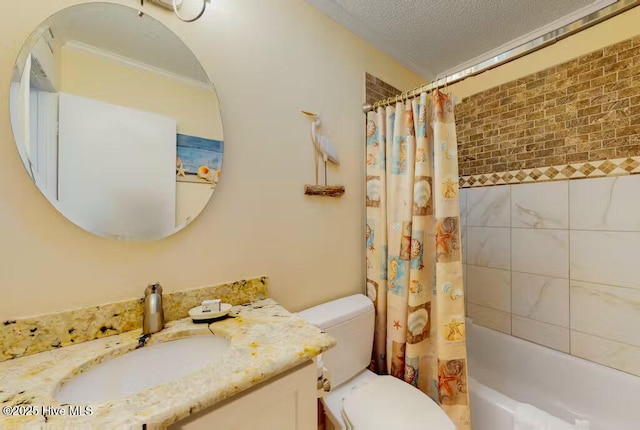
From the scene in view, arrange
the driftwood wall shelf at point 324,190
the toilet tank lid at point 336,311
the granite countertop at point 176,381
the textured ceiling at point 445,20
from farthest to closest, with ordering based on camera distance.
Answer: the textured ceiling at point 445,20 < the driftwood wall shelf at point 324,190 < the toilet tank lid at point 336,311 < the granite countertop at point 176,381

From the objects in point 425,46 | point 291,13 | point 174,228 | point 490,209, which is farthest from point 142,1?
point 490,209

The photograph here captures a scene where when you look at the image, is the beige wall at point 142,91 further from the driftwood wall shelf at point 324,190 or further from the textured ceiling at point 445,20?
the textured ceiling at point 445,20

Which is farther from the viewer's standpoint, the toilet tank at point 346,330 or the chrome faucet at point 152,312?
the toilet tank at point 346,330

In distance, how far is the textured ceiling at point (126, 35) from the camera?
779 millimetres

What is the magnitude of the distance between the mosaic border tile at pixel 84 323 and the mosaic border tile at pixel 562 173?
206cm

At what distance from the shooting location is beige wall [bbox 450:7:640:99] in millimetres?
1378

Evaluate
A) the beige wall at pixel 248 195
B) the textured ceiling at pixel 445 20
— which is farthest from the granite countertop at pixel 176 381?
the textured ceiling at pixel 445 20

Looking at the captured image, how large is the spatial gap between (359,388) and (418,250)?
2.43 feet

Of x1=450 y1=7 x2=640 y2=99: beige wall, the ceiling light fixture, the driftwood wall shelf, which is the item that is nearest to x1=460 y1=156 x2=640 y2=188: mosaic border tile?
x1=450 y1=7 x2=640 y2=99: beige wall

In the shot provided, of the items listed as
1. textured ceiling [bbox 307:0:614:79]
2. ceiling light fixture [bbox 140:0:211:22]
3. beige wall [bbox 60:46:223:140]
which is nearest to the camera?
beige wall [bbox 60:46:223:140]

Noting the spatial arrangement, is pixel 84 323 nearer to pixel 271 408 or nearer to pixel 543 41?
pixel 271 408

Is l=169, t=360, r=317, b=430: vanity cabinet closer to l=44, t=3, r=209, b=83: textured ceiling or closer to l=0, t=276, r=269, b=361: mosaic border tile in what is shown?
l=0, t=276, r=269, b=361: mosaic border tile

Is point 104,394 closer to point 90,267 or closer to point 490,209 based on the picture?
point 90,267

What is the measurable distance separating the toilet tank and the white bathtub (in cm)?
62
